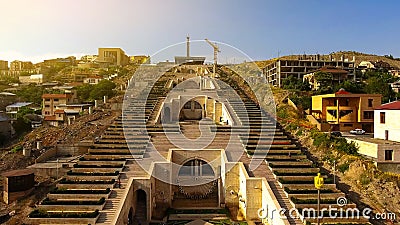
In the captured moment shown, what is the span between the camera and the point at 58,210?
13.3m

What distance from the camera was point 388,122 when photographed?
19391 millimetres

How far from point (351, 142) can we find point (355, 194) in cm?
405

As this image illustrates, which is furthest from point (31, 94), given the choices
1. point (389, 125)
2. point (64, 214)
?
point (389, 125)

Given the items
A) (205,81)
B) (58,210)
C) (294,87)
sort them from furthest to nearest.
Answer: (205,81), (294,87), (58,210)

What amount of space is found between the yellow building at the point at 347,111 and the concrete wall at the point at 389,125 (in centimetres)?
354

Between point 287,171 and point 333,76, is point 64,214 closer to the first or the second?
point 287,171

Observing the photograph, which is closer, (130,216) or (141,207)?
(130,216)

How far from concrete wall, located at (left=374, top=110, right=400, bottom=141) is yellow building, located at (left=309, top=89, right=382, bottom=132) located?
3.54 meters

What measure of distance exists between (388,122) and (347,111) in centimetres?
566

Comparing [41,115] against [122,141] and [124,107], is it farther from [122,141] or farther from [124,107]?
[122,141]

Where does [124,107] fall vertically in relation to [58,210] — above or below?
above

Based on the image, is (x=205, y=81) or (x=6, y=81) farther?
(x=6, y=81)

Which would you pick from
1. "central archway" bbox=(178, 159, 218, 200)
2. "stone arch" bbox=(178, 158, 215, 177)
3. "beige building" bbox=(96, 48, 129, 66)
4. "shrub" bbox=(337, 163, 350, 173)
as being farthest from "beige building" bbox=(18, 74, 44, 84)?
"shrub" bbox=(337, 163, 350, 173)

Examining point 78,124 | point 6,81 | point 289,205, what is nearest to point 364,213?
point 289,205
